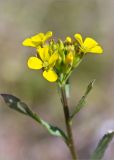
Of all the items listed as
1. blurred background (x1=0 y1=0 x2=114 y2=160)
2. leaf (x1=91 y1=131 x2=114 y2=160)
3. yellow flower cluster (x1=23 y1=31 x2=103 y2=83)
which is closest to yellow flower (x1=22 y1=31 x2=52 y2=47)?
yellow flower cluster (x1=23 y1=31 x2=103 y2=83)

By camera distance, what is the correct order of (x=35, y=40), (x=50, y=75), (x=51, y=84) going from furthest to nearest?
(x=51, y=84), (x=35, y=40), (x=50, y=75)

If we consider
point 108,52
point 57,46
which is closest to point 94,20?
point 108,52

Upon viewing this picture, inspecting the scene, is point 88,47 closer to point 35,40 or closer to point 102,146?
point 35,40

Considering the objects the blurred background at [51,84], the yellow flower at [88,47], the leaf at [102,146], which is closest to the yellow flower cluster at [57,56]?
the yellow flower at [88,47]

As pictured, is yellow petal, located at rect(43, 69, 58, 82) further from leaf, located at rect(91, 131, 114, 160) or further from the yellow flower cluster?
leaf, located at rect(91, 131, 114, 160)

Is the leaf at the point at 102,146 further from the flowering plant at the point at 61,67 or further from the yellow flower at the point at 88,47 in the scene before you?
the yellow flower at the point at 88,47

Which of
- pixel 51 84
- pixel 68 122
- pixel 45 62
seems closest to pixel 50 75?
pixel 45 62

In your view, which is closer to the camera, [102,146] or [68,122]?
[68,122]
